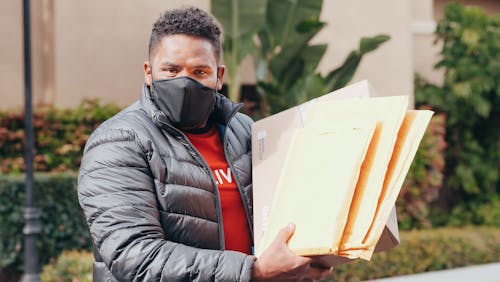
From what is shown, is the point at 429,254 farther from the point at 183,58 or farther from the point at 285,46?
the point at 183,58

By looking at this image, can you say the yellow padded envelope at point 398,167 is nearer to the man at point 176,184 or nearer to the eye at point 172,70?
the man at point 176,184

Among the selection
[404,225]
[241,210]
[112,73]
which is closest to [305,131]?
[241,210]

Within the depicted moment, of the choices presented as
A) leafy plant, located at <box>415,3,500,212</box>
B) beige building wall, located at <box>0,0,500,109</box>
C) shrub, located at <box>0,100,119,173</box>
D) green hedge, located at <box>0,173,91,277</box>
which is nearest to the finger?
green hedge, located at <box>0,173,91,277</box>

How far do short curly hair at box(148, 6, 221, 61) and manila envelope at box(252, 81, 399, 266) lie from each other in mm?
310

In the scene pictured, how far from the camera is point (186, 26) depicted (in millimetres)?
2127

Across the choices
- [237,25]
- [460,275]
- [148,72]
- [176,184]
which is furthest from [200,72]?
[460,275]

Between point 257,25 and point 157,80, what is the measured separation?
245 inches

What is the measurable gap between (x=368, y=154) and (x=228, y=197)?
1.53 feet

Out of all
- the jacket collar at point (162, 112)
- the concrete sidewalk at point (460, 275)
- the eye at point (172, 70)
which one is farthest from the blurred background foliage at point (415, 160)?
the eye at point (172, 70)

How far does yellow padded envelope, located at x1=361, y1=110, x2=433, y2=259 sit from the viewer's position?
186cm

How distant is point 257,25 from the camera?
8.28m

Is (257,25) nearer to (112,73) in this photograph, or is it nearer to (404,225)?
(112,73)

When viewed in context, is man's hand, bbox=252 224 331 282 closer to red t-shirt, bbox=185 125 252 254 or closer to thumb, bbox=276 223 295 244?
thumb, bbox=276 223 295 244

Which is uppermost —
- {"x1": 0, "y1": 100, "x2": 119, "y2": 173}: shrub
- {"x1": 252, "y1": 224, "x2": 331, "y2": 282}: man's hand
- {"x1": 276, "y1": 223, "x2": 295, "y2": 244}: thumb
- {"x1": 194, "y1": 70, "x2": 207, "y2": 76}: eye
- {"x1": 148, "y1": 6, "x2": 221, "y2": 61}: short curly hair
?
{"x1": 148, "y1": 6, "x2": 221, "y2": 61}: short curly hair
